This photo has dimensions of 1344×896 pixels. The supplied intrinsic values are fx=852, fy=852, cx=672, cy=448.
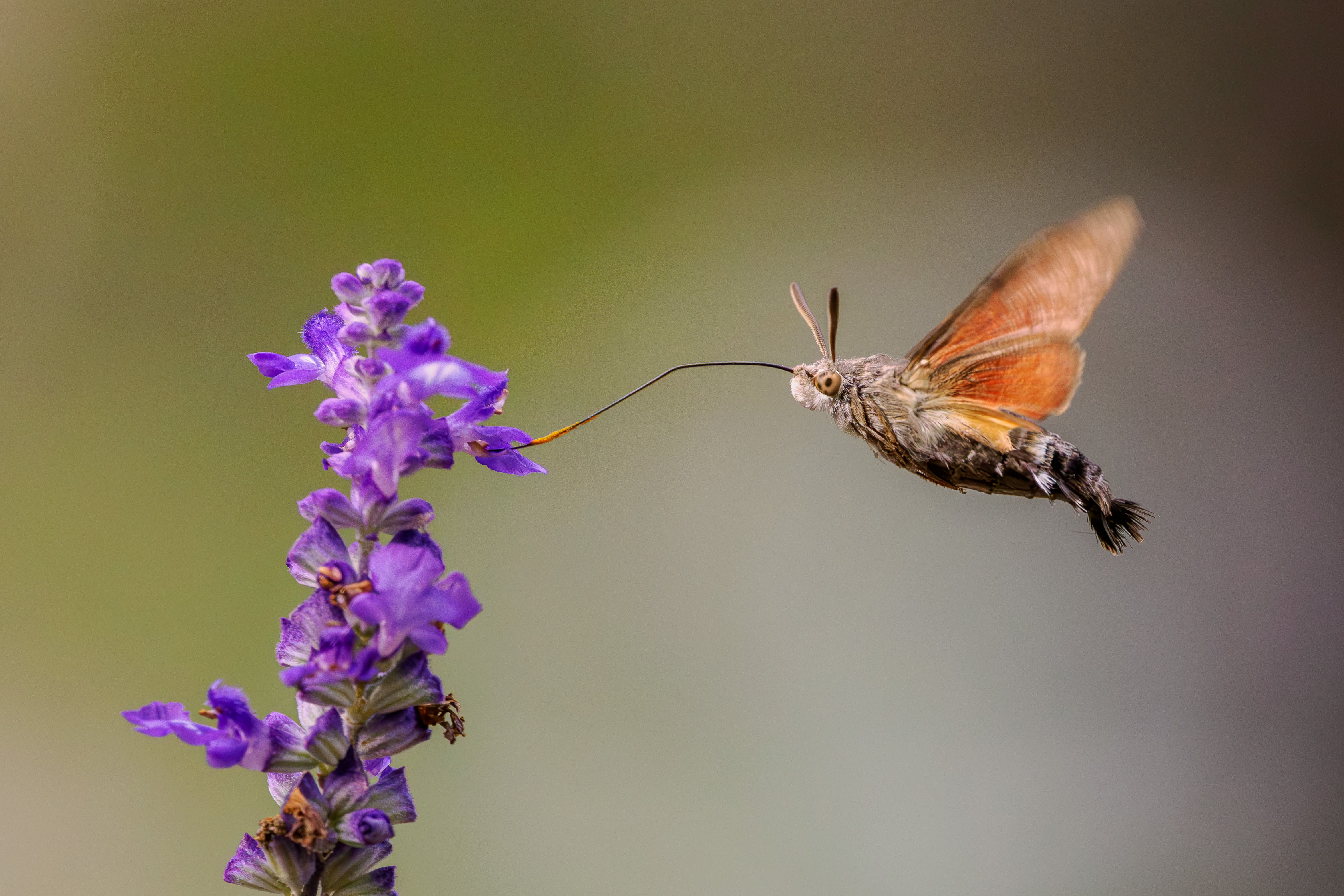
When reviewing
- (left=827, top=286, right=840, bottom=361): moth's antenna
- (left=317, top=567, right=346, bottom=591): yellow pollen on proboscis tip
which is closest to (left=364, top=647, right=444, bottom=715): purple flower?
(left=317, top=567, right=346, bottom=591): yellow pollen on proboscis tip

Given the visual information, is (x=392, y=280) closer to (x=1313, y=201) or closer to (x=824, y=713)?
(x=824, y=713)

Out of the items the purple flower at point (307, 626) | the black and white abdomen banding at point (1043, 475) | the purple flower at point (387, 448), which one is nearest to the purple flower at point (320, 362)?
the purple flower at point (387, 448)

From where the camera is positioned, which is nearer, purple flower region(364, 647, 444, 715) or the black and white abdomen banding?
purple flower region(364, 647, 444, 715)

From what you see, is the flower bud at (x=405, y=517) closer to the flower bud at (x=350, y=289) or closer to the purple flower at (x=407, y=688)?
the purple flower at (x=407, y=688)

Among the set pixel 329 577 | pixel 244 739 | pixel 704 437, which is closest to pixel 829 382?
pixel 329 577

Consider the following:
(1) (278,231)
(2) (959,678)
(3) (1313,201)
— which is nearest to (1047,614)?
(2) (959,678)

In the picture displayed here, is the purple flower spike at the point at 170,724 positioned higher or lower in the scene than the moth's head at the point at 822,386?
lower

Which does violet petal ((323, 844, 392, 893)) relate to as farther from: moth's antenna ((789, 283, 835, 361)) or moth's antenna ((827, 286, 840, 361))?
moth's antenna ((789, 283, 835, 361))
